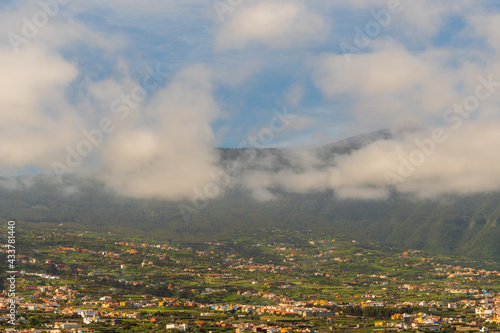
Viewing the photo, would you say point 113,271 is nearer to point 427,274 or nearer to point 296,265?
point 296,265

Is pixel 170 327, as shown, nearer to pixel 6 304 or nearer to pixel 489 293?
pixel 6 304

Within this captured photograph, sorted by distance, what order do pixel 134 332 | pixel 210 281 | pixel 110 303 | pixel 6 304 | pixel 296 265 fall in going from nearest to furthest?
pixel 134 332, pixel 6 304, pixel 110 303, pixel 210 281, pixel 296 265

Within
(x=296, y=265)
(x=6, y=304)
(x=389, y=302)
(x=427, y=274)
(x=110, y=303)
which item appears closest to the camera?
(x=6, y=304)

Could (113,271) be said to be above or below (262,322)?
above

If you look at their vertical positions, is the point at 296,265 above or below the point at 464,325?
above

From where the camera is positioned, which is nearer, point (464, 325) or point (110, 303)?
point (464, 325)

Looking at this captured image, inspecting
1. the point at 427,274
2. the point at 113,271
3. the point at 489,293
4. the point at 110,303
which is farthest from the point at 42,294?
the point at 427,274

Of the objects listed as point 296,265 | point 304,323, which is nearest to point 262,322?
point 304,323

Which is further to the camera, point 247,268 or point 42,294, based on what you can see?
point 247,268

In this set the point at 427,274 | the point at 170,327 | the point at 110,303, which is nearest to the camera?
the point at 170,327
